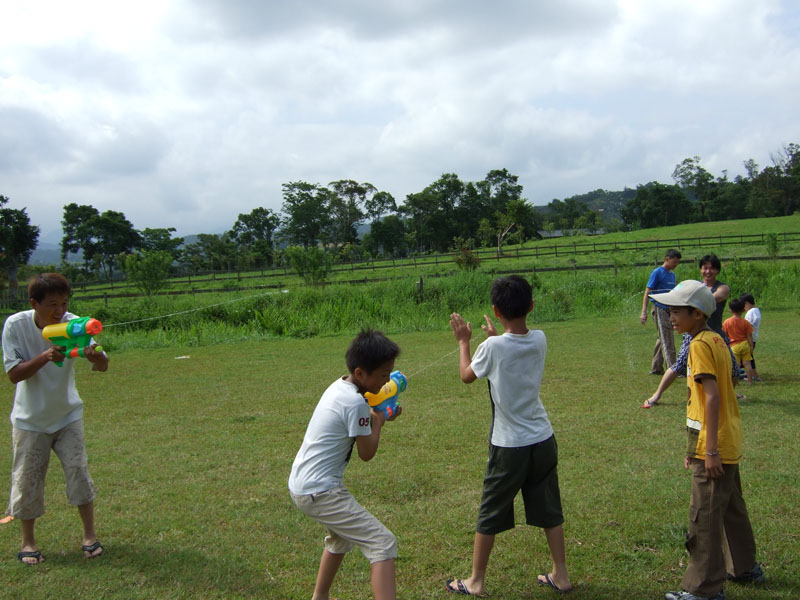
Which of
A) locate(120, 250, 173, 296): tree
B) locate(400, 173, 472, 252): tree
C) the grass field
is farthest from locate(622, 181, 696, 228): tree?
the grass field

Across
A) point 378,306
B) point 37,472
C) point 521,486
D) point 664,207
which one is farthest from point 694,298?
point 664,207

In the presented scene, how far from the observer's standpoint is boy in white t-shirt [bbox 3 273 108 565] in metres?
3.88

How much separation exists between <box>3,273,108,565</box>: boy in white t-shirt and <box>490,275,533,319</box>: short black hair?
8.18 ft

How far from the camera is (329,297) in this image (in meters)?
20.5

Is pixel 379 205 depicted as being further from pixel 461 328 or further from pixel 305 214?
pixel 461 328

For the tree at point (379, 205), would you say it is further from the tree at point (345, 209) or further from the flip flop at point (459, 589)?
the flip flop at point (459, 589)

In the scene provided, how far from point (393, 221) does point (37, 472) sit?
236 ft

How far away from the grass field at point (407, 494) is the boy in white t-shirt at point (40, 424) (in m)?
0.34

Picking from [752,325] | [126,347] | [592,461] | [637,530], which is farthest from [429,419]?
[126,347]

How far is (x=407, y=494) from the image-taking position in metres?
4.98

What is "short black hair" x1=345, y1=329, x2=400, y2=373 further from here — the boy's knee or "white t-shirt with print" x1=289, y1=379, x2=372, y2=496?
the boy's knee

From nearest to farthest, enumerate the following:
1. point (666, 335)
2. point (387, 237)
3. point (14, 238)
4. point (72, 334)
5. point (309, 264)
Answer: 1. point (72, 334)
2. point (666, 335)
3. point (309, 264)
4. point (14, 238)
5. point (387, 237)

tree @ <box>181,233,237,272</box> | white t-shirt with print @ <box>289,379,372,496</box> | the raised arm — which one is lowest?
white t-shirt with print @ <box>289,379,372,496</box>

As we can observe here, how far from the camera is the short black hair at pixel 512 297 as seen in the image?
10.5ft
